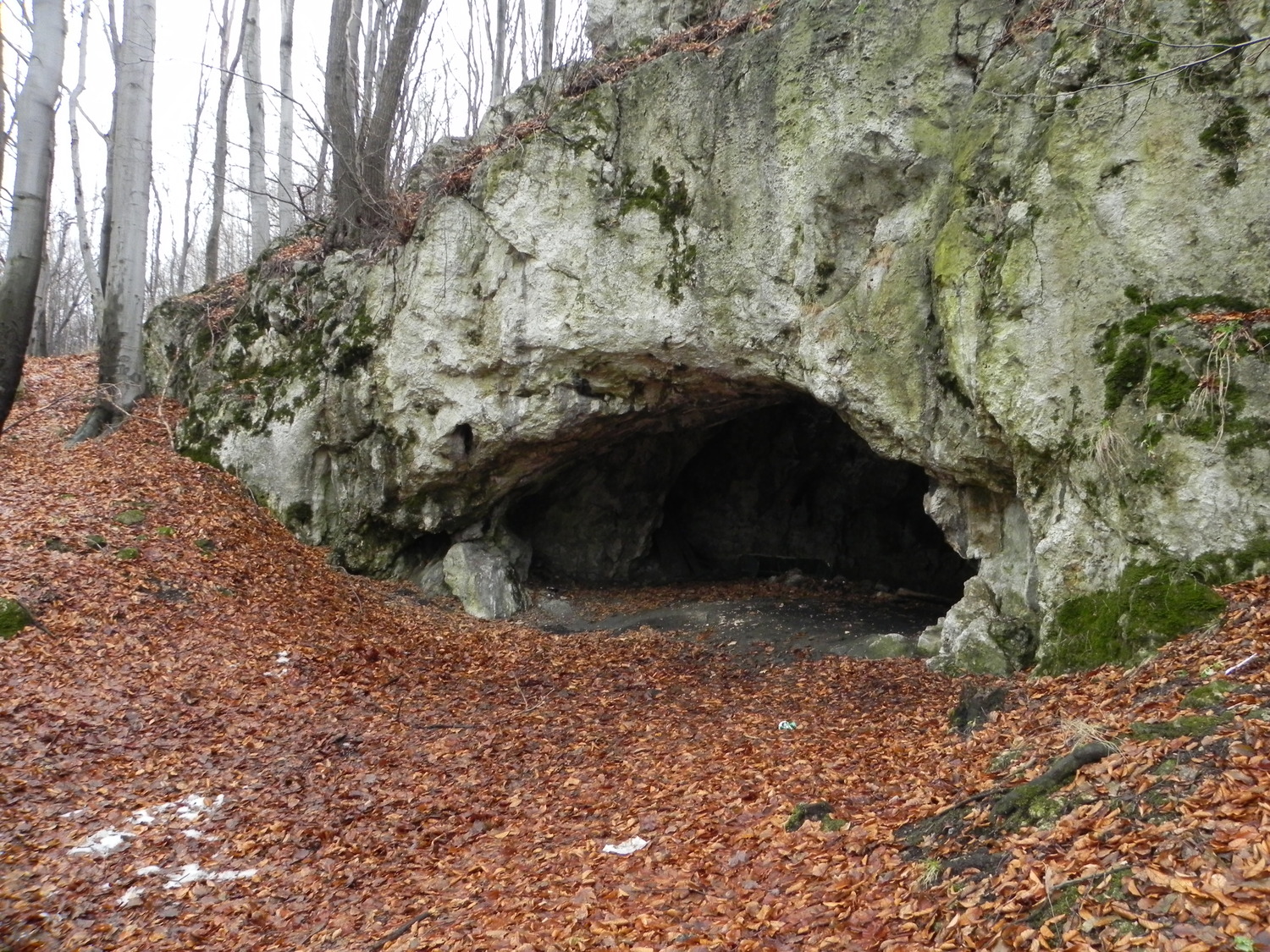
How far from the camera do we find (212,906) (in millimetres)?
5242

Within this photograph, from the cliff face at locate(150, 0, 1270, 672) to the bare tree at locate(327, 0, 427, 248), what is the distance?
2.15 feet

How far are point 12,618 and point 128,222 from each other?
23.3 feet

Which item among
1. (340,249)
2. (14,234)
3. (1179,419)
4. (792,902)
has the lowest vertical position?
(792,902)

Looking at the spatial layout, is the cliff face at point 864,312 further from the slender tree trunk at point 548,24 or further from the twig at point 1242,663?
the slender tree trunk at point 548,24

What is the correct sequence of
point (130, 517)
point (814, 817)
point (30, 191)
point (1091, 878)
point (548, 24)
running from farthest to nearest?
point (548, 24) < point (130, 517) < point (30, 191) < point (814, 817) < point (1091, 878)

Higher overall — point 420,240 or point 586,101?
point 586,101

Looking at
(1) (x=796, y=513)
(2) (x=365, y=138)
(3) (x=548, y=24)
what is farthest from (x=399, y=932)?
(3) (x=548, y=24)

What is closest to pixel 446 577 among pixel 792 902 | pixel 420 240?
pixel 420 240

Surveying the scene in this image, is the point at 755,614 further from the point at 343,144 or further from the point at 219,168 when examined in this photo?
the point at 219,168

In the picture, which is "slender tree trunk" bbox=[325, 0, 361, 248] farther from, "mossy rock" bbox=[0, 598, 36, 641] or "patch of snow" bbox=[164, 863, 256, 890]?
"patch of snow" bbox=[164, 863, 256, 890]

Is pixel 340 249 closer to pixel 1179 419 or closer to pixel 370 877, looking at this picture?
pixel 370 877

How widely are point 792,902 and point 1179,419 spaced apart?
447 cm

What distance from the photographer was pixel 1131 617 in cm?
638

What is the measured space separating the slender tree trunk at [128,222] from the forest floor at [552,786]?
3443mm
